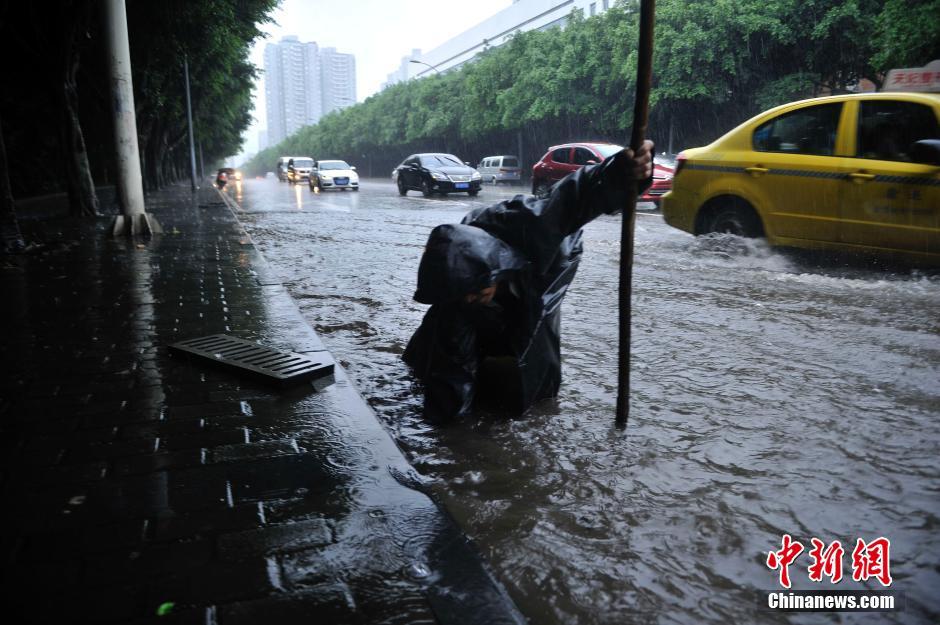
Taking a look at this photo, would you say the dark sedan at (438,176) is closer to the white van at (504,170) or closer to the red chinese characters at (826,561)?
the white van at (504,170)

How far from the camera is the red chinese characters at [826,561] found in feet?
6.63

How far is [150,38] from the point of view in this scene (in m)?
16.7

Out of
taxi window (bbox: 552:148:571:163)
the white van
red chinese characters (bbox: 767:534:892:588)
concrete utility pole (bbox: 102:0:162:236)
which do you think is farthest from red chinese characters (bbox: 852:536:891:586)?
the white van

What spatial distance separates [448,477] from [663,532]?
0.84 m

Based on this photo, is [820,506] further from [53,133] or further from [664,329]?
[53,133]

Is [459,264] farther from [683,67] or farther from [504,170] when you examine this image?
[504,170]

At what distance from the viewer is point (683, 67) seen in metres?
23.6

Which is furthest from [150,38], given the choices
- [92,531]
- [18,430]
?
[92,531]

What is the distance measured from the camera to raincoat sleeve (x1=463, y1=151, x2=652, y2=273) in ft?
9.11

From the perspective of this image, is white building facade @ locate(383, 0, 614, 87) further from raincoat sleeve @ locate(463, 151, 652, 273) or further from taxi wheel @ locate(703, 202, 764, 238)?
raincoat sleeve @ locate(463, 151, 652, 273)

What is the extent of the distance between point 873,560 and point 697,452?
82 centimetres

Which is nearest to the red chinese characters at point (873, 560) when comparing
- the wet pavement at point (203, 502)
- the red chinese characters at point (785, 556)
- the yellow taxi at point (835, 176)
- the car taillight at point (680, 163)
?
the red chinese characters at point (785, 556)

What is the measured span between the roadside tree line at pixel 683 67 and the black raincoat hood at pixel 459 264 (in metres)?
18.2

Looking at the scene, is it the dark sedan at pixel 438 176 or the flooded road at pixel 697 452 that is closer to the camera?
the flooded road at pixel 697 452
